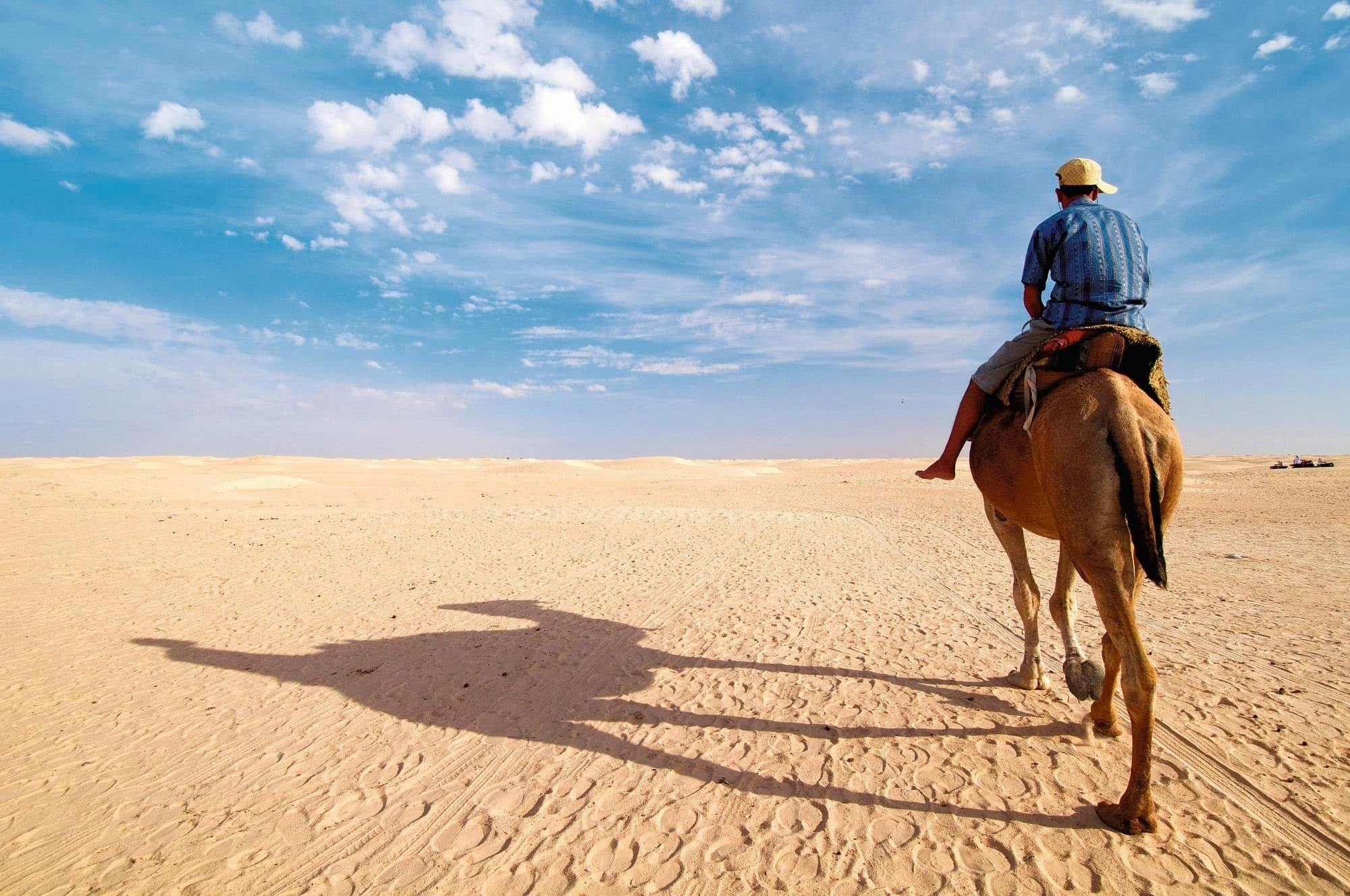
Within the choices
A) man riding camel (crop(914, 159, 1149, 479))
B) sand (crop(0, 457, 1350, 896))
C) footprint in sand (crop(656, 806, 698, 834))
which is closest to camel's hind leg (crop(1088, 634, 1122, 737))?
sand (crop(0, 457, 1350, 896))

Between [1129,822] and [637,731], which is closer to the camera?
[1129,822]

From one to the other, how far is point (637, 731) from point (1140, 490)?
4119 millimetres

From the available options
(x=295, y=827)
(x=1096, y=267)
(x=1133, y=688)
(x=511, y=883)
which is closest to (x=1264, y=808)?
(x=1133, y=688)

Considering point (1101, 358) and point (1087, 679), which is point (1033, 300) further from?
point (1087, 679)

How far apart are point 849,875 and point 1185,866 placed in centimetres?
184

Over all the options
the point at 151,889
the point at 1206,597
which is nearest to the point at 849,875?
the point at 151,889

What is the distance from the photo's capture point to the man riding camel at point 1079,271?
3980 millimetres

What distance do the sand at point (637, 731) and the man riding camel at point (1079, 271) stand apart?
3026 mm

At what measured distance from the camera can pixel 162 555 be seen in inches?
508

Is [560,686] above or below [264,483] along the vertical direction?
below

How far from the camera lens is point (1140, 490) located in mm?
3324

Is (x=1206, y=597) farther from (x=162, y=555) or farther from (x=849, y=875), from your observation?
(x=162, y=555)

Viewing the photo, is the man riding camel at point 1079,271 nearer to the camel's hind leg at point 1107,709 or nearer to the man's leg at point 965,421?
the man's leg at point 965,421

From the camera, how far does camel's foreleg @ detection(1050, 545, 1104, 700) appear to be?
4.62 metres
